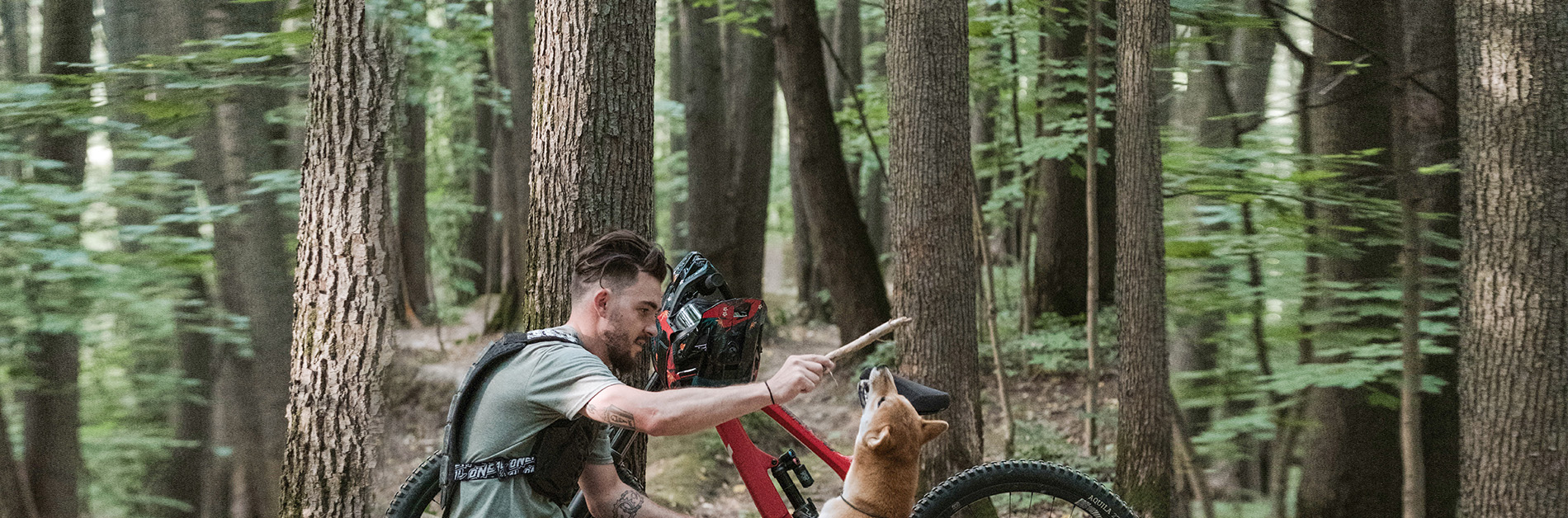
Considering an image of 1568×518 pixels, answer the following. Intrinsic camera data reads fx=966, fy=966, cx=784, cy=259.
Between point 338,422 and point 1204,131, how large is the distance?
5454 mm

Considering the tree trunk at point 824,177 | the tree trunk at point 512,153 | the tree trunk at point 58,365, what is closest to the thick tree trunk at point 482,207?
the tree trunk at point 512,153

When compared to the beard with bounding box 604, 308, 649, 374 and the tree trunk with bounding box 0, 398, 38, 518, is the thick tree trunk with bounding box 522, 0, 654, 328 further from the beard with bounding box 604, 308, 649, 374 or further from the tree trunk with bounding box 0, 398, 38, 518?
the tree trunk with bounding box 0, 398, 38, 518

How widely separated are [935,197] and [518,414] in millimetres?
4225

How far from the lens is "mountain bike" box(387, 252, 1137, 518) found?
332cm

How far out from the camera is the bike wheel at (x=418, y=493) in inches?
161

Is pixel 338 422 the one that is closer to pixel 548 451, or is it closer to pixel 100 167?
pixel 548 451

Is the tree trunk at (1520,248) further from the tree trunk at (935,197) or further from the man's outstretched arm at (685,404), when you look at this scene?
the man's outstretched arm at (685,404)

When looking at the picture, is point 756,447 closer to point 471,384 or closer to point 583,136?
point 471,384

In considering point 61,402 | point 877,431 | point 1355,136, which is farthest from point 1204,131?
point 61,402

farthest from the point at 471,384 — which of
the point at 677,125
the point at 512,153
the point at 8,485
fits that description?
the point at 677,125

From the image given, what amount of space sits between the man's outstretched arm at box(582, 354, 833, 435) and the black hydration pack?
11.8 inches

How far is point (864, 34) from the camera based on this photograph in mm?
26328

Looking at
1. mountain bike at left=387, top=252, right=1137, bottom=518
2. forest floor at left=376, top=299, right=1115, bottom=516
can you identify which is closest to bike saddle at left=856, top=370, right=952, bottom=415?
mountain bike at left=387, top=252, right=1137, bottom=518

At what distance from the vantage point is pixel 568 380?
274cm
